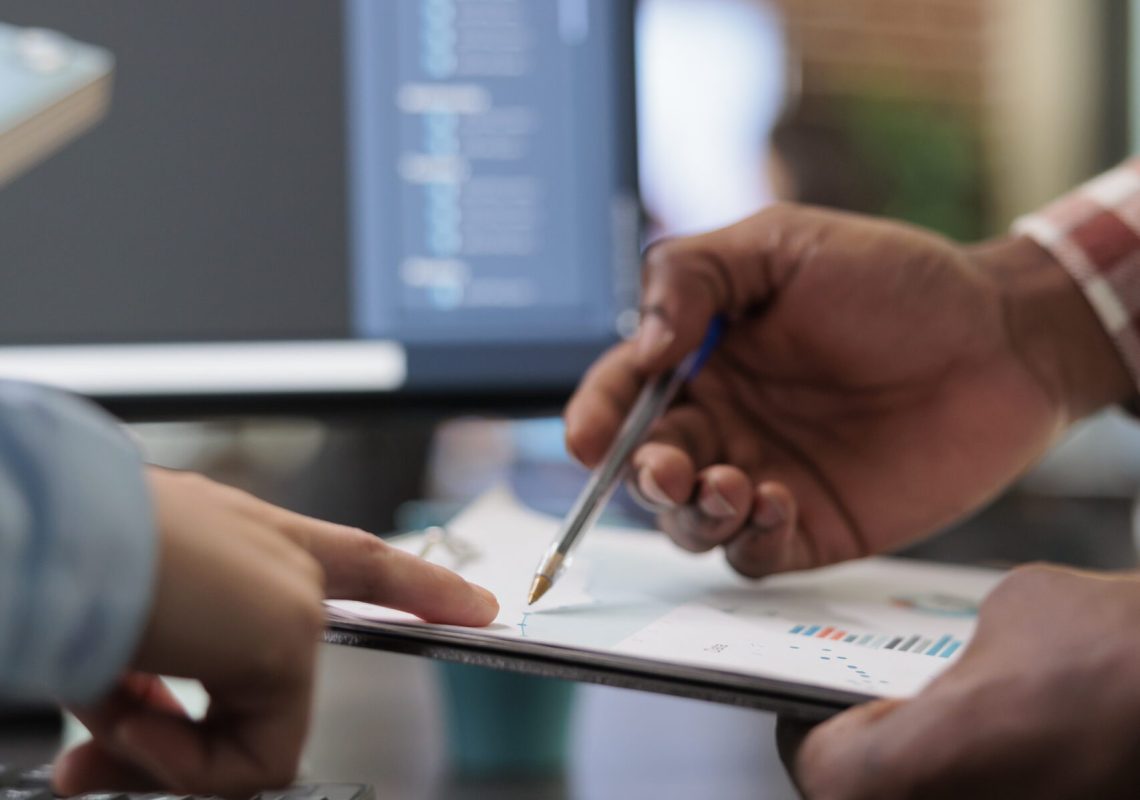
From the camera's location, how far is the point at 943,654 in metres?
0.29

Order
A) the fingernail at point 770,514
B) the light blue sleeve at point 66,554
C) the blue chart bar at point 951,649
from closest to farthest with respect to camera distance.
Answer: the light blue sleeve at point 66,554 < the blue chart bar at point 951,649 < the fingernail at point 770,514

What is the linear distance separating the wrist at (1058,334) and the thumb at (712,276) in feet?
0.35

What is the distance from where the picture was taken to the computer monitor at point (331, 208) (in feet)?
1.63

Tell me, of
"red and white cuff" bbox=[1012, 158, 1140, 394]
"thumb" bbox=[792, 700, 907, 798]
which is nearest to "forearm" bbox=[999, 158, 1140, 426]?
"red and white cuff" bbox=[1012, 158, 1140, 394]

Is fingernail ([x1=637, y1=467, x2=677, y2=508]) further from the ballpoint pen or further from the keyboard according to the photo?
the keyboard

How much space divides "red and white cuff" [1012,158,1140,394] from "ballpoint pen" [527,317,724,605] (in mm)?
183

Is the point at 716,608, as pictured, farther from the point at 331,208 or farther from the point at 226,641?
the point at 331,208

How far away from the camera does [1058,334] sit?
51 cm

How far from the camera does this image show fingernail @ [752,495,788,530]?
1.28 feet

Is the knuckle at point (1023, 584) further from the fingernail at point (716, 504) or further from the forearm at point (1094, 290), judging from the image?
the forearm at point (1094, 290)

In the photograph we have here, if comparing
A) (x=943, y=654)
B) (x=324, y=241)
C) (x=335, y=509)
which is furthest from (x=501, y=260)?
(x=943, y=654)

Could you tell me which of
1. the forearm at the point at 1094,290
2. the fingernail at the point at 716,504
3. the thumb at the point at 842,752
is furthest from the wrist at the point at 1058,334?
the thumb at the point at 842,752

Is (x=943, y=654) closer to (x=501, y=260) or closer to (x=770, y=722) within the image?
(x=770, y=722)

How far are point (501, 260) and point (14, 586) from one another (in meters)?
0.37
